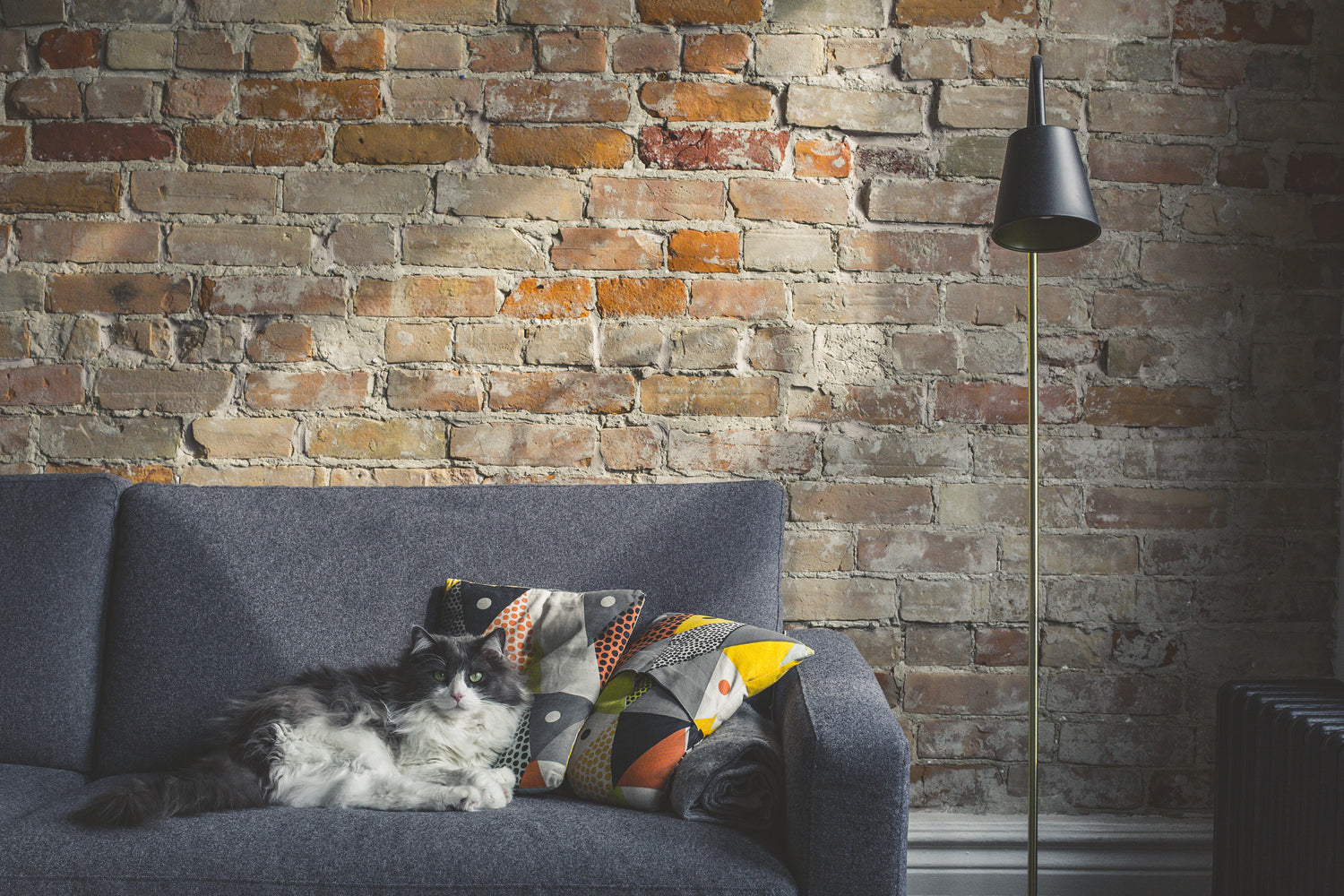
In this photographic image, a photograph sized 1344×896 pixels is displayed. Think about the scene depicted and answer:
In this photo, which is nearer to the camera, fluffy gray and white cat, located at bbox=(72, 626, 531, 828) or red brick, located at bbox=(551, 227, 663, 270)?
fluffy gray and white cat, located at bbox=(72, 626, 531, 828)

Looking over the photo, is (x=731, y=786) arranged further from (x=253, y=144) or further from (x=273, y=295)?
(x=253, y=144)

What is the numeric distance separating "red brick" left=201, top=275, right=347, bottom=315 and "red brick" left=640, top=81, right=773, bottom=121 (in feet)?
2.49

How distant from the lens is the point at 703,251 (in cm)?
180

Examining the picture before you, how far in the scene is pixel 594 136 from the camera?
1.80 metres

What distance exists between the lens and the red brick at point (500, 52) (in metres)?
1.80

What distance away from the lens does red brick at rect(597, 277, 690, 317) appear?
5.90 ft

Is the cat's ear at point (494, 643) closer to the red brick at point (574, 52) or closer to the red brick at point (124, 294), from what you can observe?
the red brick at point (124, 294)

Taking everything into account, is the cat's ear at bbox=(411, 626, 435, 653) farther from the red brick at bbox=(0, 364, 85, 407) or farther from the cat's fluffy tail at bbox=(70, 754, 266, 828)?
the red brick at bbox=(0, 364, 85, 407)

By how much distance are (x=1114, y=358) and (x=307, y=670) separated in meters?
1.65

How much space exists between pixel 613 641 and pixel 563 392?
618 millimetres

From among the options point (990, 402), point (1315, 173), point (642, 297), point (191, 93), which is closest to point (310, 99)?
point (191, 93)

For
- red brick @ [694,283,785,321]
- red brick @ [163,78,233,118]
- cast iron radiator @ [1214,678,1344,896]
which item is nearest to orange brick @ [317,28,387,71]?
red brick @ [163,78,233,118]

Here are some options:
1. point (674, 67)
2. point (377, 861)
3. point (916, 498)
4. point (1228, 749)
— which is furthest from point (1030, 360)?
point (377, 861)

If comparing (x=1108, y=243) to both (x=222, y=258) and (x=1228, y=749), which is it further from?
(x=222, y=258)
